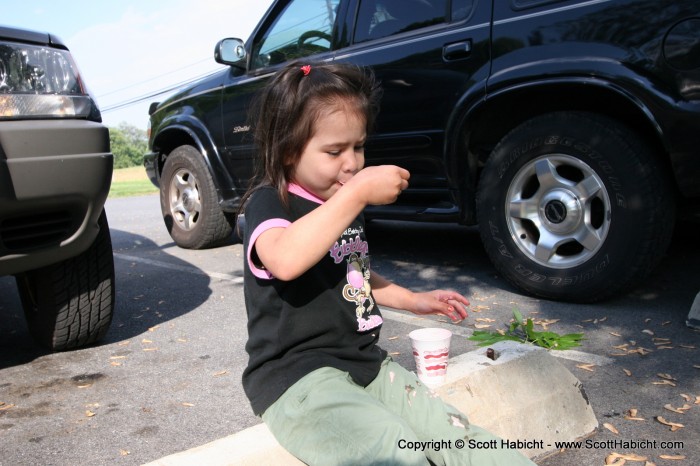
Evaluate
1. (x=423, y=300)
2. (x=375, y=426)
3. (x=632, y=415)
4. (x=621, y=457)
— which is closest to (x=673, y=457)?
(x=621, y=457)

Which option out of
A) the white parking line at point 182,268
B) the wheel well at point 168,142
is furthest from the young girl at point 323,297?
the wheel well at point 168,142

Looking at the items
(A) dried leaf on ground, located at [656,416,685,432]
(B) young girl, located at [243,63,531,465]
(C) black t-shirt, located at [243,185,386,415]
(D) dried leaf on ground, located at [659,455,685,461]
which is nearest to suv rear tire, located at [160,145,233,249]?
(B) young girl, located at [243,63,531,465]

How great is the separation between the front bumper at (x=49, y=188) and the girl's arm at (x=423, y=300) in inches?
54.3

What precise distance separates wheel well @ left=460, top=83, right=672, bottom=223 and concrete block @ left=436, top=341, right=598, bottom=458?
1528 mm

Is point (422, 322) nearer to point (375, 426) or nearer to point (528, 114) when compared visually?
point (528, 114)

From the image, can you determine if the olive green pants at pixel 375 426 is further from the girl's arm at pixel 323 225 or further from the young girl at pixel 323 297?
the girl's arm at pixel 323 225

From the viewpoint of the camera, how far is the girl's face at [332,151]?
1.85m

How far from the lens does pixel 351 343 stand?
6.19ft

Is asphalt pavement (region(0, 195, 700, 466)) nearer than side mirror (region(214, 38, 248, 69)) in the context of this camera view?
Yes

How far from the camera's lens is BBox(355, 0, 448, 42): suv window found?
A: 4062 mm

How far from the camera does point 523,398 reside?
87.7 inches

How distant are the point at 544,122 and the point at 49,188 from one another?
2.49 metres

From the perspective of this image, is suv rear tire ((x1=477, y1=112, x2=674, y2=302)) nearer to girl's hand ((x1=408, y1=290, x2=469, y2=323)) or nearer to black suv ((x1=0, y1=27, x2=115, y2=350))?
girl's hand ((x1=408, y1=290, x2=469, y2=323))

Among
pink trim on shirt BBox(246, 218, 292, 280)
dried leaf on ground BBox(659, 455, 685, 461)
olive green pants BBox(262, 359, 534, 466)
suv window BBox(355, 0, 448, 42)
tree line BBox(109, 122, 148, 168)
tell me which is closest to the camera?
olive green pants BBox(262, 359, 534, 466)
